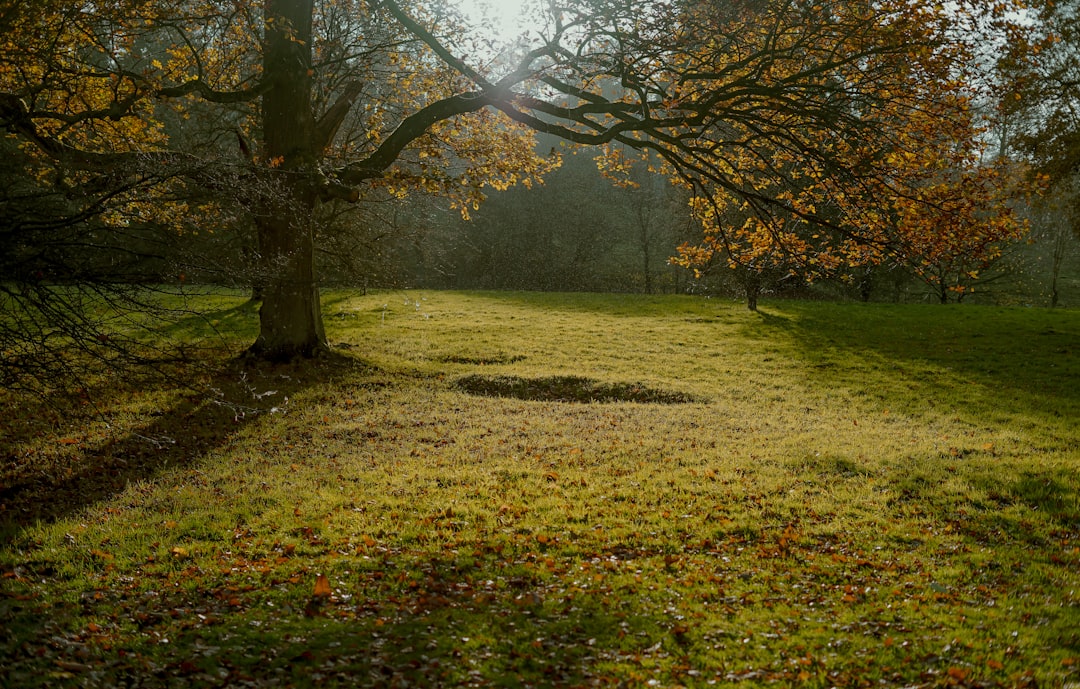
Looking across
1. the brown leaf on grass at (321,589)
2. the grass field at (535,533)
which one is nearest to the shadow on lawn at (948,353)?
the grass field at (535,533)

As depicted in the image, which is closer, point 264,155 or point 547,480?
point 547,480

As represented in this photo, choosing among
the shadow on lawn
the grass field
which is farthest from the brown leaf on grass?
the shadow on lawn

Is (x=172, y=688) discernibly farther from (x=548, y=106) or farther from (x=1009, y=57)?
(x=1009, y=57)

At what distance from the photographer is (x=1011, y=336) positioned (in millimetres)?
Result: 24266

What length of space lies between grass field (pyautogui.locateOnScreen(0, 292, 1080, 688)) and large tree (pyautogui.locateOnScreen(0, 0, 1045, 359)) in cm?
289

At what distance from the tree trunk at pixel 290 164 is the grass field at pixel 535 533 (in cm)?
96

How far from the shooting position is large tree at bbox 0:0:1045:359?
10125 mm

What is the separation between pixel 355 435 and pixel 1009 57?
40.2 feet

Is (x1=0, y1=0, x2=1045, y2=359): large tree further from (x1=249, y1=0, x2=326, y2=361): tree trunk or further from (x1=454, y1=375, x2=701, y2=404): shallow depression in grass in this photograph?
(x1=454, y1=375, x2=701, y2=404): shallow depression in grass

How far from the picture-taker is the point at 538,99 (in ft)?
44.8

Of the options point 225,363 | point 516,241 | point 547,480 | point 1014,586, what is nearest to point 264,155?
point 225,363

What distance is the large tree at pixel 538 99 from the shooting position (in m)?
10.1

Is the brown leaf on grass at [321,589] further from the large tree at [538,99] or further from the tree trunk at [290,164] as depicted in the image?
the tree trunk at [290,164]

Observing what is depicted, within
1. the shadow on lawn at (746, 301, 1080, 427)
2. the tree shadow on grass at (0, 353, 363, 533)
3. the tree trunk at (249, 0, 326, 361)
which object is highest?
the tree trunk at (249, 0, 326, 361)
